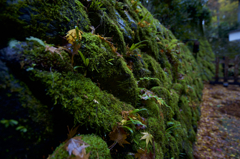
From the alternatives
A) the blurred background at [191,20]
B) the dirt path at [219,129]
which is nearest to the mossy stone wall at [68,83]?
the dirt path at [219,129]

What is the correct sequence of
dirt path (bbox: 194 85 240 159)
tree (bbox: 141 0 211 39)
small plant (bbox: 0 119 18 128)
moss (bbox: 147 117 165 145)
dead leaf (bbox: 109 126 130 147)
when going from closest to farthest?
small plant (bbox: 0 119 18 128) < dead leaf (bbox: 109 126 130 147) < moss (bbox: 147 117 165 145) < dirt path (bbox: 194 85 240 159) < tree (bbox: 141 0 211 39)

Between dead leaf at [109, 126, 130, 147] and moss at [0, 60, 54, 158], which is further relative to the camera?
dead leaf at [109, 126, 130, 147]

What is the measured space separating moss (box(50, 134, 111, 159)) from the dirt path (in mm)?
2887

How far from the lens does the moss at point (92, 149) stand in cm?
97

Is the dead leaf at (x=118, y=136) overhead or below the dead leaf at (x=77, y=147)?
below

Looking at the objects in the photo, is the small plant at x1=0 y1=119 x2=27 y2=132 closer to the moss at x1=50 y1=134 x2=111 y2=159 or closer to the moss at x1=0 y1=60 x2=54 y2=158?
the moss at x1=0 y1=60 x2=54 y2=158

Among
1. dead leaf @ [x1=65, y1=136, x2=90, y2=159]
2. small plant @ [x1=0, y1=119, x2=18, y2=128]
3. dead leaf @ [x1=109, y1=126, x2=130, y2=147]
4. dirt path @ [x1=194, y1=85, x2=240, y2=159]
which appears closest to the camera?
small plant @ [x1=0, y1=119, x2=18, y2=128]

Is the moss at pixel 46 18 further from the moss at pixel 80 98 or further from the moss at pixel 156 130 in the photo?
the moss at pixel 156 130

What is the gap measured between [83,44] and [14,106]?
100 cm

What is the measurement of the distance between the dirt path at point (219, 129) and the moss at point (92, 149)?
9.47 feet

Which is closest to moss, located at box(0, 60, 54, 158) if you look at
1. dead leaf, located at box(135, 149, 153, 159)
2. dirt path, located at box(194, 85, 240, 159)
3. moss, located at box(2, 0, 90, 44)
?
moss, located at box(2, 0, 90, 44)

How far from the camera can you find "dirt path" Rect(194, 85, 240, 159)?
10.4 feet

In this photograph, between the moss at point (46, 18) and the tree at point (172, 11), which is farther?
the tree at point (172, 11)

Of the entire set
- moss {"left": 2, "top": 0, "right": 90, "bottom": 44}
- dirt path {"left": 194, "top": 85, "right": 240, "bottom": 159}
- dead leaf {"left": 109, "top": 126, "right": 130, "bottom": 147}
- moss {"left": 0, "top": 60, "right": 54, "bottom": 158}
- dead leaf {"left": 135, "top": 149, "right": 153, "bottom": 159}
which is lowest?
dirt path {"left": 194, "top": 85, "right": 240, "bottom": 159}
